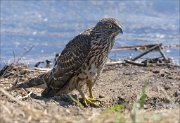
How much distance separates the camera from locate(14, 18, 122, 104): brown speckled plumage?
32.1ft

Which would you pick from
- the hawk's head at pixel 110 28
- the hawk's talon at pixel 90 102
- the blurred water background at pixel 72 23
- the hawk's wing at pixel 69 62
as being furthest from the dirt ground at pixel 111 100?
the blurred water background at pixel 72 23

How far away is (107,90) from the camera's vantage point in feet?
34.9

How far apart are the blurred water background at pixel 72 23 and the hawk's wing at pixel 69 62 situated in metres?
3.76

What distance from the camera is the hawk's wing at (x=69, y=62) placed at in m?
9.79

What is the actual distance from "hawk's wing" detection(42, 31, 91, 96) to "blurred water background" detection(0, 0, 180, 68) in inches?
148

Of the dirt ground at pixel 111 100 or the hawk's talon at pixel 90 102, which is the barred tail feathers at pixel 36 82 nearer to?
the dirt ground at pixel 111 100

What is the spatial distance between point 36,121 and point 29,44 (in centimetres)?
865

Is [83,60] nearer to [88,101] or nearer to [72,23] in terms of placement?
[88,101]

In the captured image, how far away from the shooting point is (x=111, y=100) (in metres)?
10.1

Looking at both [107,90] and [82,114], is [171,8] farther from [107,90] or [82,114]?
[82,114]

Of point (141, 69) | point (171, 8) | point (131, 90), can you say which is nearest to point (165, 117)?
point (131, 90)

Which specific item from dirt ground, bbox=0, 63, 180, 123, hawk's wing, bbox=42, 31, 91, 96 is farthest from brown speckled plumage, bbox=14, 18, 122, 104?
dirt ground, bbox=0, 63, 180, 123

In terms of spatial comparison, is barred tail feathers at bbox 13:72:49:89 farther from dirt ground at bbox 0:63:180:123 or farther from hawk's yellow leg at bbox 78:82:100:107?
hawk's yellow leg at bbox 78:82:100:107

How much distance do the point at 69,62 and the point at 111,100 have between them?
2.54ft
